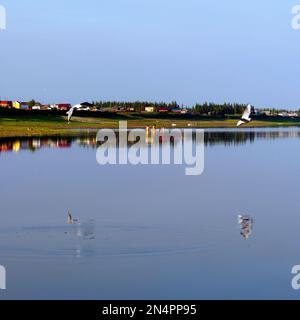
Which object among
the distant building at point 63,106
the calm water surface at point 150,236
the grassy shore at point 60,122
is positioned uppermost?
the distant building at point 63,106

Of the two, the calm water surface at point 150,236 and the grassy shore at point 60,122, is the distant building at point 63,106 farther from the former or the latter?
the calm water surface at point 150,236

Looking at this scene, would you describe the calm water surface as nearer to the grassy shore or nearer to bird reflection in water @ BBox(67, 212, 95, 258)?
bird reflection in water @ BBox(67, 212, 95, 258)

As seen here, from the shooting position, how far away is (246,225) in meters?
15.9

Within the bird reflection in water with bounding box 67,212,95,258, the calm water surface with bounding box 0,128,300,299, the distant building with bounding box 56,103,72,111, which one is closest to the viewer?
the calm water surface with bounding box 0,128,300,299

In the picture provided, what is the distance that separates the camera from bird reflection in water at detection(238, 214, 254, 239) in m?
14.9

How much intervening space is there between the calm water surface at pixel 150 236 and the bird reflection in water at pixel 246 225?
0.02m

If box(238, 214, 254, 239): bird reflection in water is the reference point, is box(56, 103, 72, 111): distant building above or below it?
above

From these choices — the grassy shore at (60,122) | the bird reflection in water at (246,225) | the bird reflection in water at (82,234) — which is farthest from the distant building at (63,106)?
the bird reflection in water at (82,234)

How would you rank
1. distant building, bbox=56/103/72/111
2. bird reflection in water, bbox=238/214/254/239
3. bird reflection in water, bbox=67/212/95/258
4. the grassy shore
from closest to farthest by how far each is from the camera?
bird reflection in water, bbox=67/212/95/258
bird reflection in water, bbox=238/214/254/239
the grassy shore
distant building, bbox=56/103/72/111

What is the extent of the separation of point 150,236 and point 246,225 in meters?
2.24

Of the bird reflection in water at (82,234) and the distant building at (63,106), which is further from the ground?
the distant building at (63,106)

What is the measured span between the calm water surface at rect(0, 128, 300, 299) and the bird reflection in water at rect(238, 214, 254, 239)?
0.02 metres

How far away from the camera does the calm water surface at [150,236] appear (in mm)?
11422

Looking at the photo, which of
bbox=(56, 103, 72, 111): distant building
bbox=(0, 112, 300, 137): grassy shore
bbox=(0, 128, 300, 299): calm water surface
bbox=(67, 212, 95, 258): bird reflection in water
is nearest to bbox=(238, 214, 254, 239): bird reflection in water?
bbox=(0, 128, 300, 299): calm water surface
